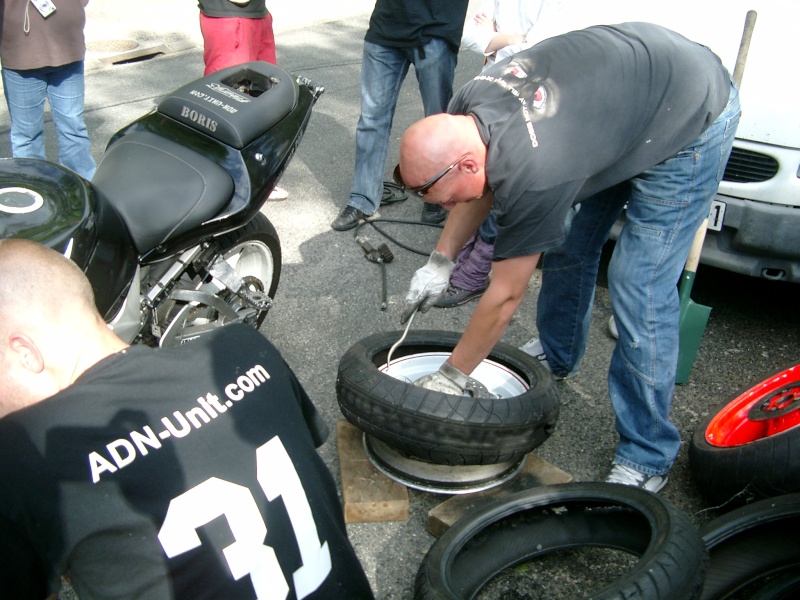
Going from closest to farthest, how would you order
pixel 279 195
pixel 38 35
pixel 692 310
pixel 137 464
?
pixel 137 464, pixel 692 310, pixel 38 35, pixel 279 195

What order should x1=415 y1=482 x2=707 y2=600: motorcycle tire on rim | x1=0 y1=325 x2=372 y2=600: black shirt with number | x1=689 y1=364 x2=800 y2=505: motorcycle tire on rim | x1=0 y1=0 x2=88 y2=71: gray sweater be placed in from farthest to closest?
x1=0 y1=0 x2=88 y2=71: gray sweater
x1=689 y1=364 x2=800 y2=505: motorcycle tire on rim
x1=415 y1=482 x2=707 y2=600: motorcycle tire on rim
x1=0 y1=325 x2=372 y2=600: black shirt with number

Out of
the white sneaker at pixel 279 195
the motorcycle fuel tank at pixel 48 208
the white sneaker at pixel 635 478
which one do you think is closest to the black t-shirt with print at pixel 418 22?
the white sneaker at pixel 279 195

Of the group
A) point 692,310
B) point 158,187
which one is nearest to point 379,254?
point 692,310

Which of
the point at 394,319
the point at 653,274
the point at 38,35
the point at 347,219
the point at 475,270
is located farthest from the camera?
the point at 347,219

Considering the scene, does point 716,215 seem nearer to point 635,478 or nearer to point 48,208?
point 635,478

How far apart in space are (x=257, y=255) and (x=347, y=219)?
1.25 metres

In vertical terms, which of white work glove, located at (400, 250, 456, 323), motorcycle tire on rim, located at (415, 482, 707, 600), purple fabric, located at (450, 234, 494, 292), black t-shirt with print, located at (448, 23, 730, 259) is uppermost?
black t-shirt with print, located at (448, 23, 730, 259)

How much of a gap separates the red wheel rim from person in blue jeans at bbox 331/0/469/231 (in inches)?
85.9

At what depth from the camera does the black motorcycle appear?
95.9 inches

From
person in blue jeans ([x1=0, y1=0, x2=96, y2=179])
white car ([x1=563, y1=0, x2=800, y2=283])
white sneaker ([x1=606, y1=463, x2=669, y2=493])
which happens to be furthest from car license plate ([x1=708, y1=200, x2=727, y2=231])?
person in blue jeans ([x1=0, y1=0, x2=96, y2=179])

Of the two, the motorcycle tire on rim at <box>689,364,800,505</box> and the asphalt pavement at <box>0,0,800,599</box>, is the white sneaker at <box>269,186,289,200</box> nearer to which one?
the asphalt pavement at <box>0,0,800,599</box>

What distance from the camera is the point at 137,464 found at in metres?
1.39

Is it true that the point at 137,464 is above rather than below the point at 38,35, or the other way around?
above

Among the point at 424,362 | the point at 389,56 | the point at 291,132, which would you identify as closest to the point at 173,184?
the point at 291,132
